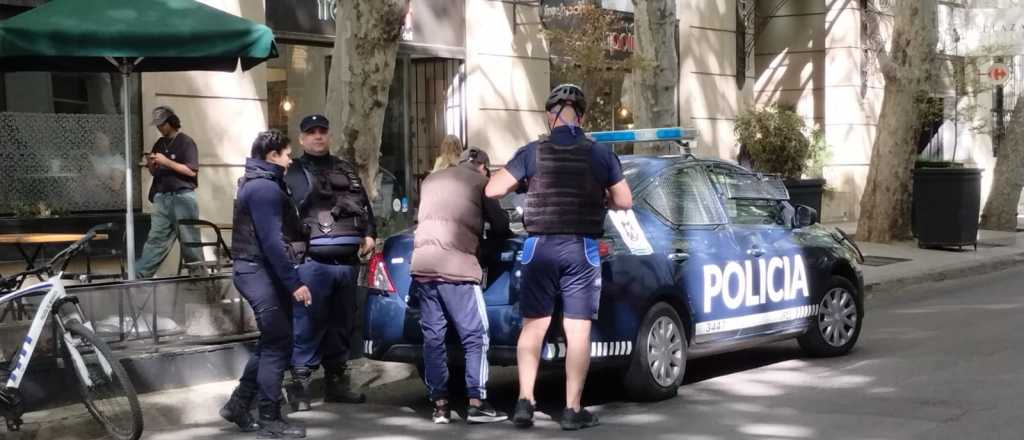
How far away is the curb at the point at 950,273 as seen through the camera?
14.9 m

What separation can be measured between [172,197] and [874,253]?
11.3 meters

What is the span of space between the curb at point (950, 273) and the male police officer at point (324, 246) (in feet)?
27.5

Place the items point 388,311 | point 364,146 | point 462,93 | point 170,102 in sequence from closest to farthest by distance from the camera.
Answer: point 388,311 → point 364,146 → point 170,102 → point 462,93

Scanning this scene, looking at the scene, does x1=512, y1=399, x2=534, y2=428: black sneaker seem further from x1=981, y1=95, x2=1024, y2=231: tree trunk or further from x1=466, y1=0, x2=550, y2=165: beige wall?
x1=981, y1=95, x2=1024, y2=231: tree trunk

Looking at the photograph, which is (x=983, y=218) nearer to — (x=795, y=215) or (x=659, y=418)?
(x=795, y=215)

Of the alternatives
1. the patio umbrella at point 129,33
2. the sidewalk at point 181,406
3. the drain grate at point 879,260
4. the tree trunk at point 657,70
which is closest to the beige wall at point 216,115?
the patio umbrella at point 129,33

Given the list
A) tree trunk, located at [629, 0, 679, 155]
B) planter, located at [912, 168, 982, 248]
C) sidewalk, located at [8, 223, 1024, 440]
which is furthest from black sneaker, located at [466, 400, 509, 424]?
planter, located at [912, 168, 982, 248]

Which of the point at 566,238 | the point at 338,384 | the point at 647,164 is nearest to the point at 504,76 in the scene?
the point at 647,164

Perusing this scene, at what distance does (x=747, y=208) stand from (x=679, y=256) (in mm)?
1280

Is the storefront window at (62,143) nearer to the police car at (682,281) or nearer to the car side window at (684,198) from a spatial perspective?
the police car at (682,281)

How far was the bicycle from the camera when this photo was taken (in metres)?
6.99

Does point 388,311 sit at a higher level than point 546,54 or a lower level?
lower

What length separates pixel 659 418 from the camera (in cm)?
750

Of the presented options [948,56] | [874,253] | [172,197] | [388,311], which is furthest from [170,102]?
[948,56]
